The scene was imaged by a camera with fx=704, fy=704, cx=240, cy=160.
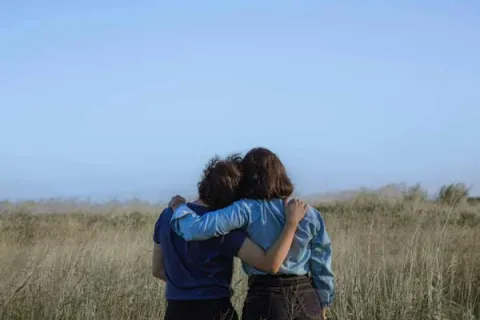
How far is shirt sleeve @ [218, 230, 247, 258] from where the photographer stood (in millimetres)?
4121

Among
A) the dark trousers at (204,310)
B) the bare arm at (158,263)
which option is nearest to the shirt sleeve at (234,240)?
the dark trousers at (204,310)

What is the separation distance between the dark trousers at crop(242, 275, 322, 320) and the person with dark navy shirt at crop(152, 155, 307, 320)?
0.47 ft

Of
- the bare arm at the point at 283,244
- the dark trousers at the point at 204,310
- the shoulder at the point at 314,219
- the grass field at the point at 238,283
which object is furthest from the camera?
the grass field at the point at 238,283

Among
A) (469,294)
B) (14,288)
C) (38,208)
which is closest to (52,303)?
(14,288)

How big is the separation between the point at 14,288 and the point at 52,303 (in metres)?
0.63

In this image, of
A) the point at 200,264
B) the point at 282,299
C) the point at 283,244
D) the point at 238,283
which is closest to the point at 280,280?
the point at 282,299

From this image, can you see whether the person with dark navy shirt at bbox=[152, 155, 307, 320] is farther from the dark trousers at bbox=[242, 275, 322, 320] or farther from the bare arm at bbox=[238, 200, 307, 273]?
the dark trousers at bbox=[242, 275, 322, 320]

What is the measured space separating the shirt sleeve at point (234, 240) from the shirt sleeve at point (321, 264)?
1.42 ft

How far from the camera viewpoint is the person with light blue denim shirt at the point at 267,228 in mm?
4055

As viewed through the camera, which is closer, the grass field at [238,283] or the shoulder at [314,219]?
the shoulder at [314,219]

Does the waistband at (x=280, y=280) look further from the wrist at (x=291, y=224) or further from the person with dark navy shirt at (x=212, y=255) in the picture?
the wrist at (x=291, y=224)

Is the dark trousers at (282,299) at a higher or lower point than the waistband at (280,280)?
lower

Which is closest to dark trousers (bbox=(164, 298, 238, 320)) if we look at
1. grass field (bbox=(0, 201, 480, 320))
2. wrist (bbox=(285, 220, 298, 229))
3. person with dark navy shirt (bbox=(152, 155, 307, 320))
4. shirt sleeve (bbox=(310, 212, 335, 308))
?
person with dark navy shirt (bbox=(152, 155, 307, 320))

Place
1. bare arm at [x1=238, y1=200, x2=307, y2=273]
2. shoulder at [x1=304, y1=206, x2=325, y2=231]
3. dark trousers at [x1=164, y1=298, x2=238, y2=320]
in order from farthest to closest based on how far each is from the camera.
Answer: dark trousers at [x1=164, y1=298, x2=238, y2=320]
shoulder at [x1=304, y1=206, x2=325, y2=231]
bare arm at [x1=238, y1=200, x2=307, y2=273]
